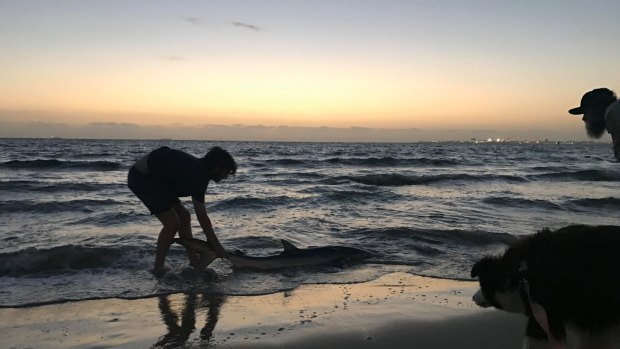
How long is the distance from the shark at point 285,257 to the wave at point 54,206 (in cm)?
634

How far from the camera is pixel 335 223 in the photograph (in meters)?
10.7

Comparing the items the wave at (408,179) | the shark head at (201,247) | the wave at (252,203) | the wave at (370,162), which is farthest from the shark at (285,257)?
the wave at (370,162)

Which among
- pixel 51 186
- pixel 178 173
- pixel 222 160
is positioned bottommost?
pixel 51 186

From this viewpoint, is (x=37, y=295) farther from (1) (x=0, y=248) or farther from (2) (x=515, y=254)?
(2) (x=515, y=254)

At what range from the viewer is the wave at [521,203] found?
44.1 ft

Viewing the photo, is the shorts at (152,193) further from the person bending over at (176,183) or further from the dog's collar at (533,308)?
the dog's collar at (533,308)

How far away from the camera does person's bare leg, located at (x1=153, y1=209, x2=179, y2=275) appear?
6305 mm

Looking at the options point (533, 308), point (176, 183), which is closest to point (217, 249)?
point (176, 183)

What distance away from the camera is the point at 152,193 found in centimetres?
622

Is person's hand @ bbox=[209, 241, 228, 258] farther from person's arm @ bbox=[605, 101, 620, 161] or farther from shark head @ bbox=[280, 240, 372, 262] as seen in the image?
person's arm @ bbox=[605, 101, 620, 161]

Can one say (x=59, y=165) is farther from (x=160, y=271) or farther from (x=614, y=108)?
(x=614, y=108)

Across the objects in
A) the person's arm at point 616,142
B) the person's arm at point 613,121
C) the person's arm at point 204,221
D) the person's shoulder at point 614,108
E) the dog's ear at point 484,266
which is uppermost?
the person's shoulder at point 614,108

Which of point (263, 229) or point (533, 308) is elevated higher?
point (533, 308)

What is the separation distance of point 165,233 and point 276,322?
238 centimetres
